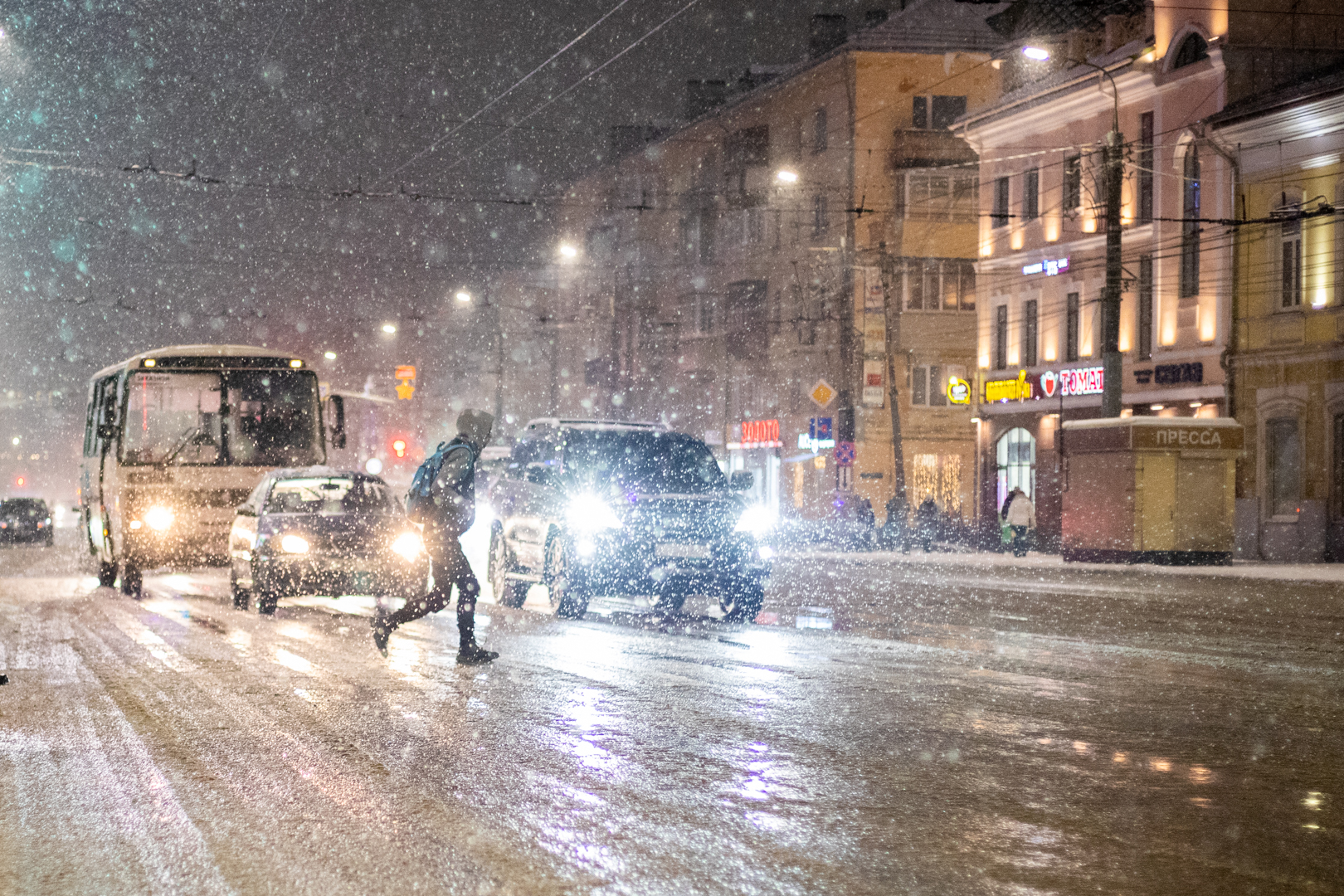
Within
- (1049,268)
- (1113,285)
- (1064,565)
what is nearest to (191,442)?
(1113,285)

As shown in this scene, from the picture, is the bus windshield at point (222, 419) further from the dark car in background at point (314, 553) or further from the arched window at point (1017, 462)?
the arched window at point (1017, 462)

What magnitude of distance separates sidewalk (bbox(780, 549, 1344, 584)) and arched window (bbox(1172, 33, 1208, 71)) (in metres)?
12.3

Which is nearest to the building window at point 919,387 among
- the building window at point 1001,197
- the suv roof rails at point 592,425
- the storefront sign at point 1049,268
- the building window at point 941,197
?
the building window at point 941,197

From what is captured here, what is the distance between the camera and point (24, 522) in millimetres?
46188

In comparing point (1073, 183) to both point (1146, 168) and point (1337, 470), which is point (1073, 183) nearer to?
point (1146, 168)

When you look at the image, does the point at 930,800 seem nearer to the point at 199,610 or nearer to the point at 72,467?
the point at 199,610

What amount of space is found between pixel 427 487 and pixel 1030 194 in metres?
34.5

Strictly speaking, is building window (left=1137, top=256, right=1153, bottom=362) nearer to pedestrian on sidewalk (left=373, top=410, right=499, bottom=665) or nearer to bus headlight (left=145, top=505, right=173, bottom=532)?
bus headlight (left=145, top=505, right=173, bottom=532)

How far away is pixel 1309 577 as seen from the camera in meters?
25.5

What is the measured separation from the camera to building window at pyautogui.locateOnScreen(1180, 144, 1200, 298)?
35.5 m

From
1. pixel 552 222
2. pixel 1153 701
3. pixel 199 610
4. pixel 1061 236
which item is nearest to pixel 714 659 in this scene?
pixel 1153 701

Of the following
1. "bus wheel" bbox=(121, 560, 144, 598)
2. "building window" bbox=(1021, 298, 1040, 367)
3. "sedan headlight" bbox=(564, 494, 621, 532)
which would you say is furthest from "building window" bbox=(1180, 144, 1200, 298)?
"bus wheel" bbox=(121, 560, 144, 598)

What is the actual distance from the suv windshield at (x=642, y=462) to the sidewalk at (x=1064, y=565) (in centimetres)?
1276

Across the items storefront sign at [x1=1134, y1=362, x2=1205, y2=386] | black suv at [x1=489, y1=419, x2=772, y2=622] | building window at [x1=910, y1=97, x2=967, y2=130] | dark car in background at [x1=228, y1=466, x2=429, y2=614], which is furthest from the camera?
building window at [x1=910, y1=97, x2=967, y2=130]
